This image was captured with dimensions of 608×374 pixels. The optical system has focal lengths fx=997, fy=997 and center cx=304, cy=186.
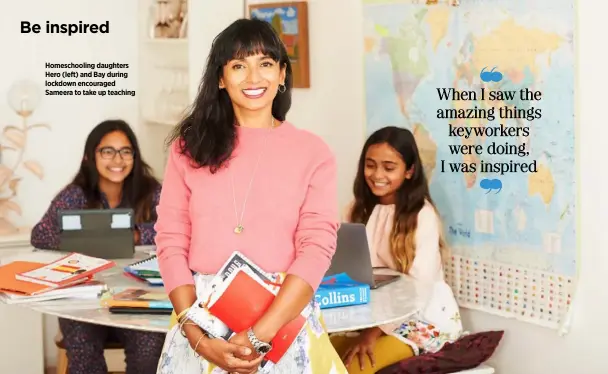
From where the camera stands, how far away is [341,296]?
2428 mm

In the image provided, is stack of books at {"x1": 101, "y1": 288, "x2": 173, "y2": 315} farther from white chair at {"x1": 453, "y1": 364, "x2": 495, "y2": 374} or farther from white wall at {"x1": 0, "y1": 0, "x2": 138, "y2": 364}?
white wall at {"x1": 0, "y1": 0, "x2": 138, "y2": 364}

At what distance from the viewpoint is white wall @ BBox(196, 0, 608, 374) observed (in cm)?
275

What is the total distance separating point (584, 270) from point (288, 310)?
128 cm

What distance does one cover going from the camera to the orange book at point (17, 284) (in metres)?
2.57

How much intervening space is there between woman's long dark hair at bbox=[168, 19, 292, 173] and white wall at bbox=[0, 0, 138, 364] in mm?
2768

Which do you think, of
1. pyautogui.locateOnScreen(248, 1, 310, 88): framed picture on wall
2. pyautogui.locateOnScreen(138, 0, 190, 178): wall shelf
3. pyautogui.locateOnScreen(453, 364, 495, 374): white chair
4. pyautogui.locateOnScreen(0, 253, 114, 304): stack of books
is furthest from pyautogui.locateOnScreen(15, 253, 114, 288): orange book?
pyautogui.locateOnScreen(138, 0, 190, 178): wall shelf

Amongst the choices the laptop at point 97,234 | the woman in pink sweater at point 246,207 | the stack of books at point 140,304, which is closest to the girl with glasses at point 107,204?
the laptop at point 97,234

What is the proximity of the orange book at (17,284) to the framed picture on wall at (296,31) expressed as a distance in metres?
1.58

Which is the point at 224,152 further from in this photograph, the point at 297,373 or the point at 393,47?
the point at 393,47

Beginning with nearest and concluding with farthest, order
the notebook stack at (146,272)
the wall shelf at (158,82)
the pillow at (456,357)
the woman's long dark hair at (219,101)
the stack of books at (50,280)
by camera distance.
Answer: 1. the woman's long dark hair at (219,101)
2. the stack of books at (50,280)
3. the notebook stack at (146,272)
4. the pillow at (456,357)
5. the wall shelf at (158,82)

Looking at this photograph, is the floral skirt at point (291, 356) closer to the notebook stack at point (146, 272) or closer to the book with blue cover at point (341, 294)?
the book with blue cover at point (341, 294)

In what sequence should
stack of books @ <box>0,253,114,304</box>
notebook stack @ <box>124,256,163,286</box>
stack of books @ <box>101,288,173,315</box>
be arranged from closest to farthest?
stack of books @ <box>101,288,173,315</box>, stack of books @ <box>0,253,114,304</box>, notebook stack @ <box>124,256,163,286</box>

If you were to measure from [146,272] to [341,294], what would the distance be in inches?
23.9

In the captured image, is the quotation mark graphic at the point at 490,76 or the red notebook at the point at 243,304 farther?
the quotation mark graphic at the point at 490,76
